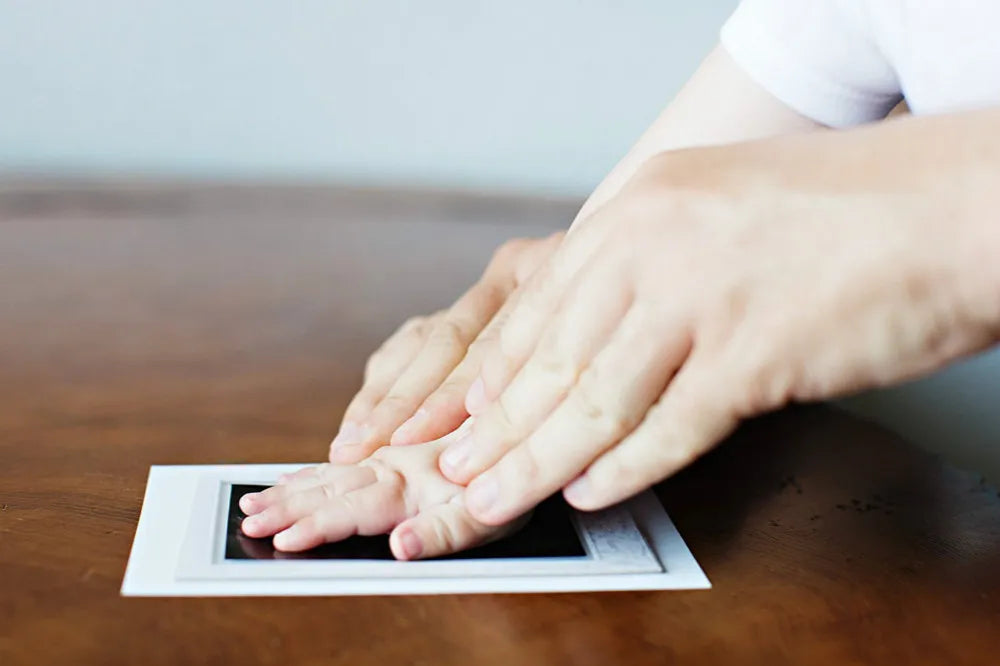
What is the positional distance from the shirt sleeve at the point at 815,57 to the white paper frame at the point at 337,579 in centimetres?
33

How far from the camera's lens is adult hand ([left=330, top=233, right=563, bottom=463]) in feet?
2.22

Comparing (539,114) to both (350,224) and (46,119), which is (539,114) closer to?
(350,224)

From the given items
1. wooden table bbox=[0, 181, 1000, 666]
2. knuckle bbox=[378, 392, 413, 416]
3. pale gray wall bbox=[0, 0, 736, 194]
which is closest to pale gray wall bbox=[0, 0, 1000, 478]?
pale gray wall bbox=[0, 0, 736, 194]

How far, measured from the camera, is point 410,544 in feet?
1.80

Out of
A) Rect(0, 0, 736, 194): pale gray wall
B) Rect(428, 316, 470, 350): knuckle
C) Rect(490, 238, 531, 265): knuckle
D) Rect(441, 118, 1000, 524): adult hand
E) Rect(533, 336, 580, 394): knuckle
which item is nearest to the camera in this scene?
Rect(441, 118, 1000, 524): adult hand

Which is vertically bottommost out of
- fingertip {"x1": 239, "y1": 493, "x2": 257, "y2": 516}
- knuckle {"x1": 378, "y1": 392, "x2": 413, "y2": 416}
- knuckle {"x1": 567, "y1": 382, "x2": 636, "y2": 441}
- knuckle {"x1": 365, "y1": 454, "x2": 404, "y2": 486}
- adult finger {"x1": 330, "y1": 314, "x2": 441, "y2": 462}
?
adult finger {"x1": 330, "y1": 314, "x2": 441, "y2": 462}

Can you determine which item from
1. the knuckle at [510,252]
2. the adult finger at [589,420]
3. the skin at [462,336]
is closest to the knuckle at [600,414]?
the adult finger at [589,420]

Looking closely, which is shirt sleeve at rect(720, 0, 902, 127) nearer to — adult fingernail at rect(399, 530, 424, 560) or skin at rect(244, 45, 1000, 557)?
skin at rect(244, 45, 1000, 557)

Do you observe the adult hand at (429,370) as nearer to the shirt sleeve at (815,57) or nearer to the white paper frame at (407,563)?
the white paper frame at (407,563)

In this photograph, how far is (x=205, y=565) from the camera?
21.0 inches

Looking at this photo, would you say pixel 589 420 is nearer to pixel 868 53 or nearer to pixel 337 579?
pixel 337 579

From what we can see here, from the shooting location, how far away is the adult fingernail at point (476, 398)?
636 mm

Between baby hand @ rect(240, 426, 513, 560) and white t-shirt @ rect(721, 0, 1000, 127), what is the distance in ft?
1.19

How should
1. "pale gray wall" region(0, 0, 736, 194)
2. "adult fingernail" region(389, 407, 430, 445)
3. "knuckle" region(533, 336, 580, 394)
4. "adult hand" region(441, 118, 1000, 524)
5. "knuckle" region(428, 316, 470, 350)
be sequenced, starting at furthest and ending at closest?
"pale gray wall" region(0, 0, 736, 194), "knuckle" region(428, 316, 470, 350), "adult fingernail" region(389, 407, 430, 445), "knuckle" region(533, 336, 580, 394), "adult hand" region(441, 118, 1000, 524)
